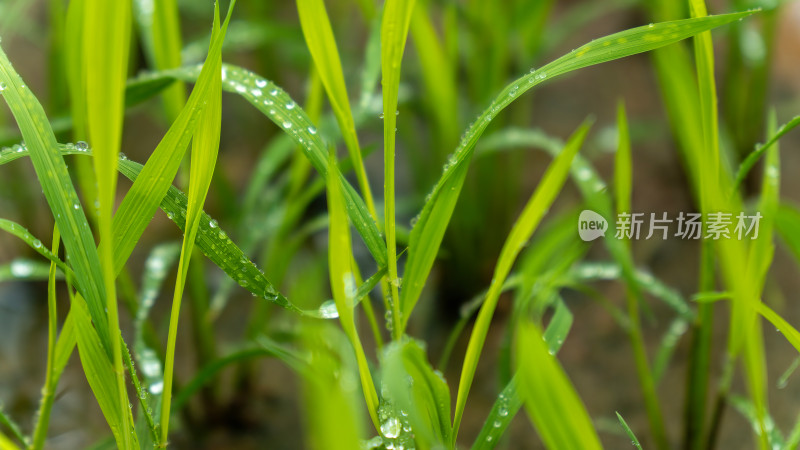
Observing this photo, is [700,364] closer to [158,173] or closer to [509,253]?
[509,253]

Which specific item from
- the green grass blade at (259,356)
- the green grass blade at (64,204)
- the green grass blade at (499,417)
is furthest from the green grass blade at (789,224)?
the green grass blade at (64,204)

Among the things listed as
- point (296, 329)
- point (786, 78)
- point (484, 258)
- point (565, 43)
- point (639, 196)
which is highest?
point (565, 43)

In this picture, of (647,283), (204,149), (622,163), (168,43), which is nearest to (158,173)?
(204,149)

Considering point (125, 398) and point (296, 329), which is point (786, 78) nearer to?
point (296, 329)

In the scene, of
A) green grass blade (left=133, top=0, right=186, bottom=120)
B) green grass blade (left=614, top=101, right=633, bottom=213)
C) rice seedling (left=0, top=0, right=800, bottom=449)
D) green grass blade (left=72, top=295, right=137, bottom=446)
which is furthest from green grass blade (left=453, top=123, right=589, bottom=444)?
green grass blade (left=133, top=0, right=186, bottom=120)

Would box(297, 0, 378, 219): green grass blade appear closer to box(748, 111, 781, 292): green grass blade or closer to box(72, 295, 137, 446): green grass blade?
box(72, 295, 137, 446): green grass blade

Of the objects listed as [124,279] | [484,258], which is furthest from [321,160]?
[484,258]

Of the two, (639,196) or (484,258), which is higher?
(639,196)

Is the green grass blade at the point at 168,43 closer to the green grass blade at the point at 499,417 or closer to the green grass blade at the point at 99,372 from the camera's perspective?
the green grass blade at the point at 99,372
